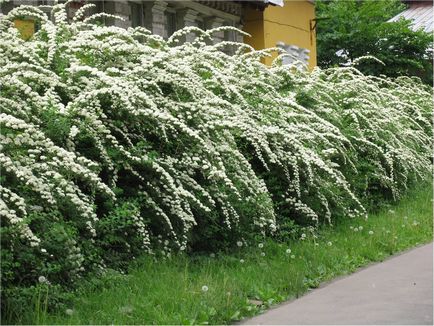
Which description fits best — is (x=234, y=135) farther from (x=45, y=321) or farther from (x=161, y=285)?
(x=45, y=321)

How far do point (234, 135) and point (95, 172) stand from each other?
192 centimetres

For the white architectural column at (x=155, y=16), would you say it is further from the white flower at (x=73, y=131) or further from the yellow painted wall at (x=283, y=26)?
the white flower at (x=73, y=131)

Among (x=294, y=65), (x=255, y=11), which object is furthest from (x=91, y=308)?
(x=255, y=11)

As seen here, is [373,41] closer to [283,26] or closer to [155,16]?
[283,26]

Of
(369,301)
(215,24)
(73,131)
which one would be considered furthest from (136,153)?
(215,24)

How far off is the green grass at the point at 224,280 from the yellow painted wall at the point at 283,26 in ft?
34.7

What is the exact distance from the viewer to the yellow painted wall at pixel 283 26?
18.1 meters

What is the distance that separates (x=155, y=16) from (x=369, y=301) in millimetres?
9661

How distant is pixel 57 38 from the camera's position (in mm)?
6398

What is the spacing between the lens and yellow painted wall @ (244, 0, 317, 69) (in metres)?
18.1

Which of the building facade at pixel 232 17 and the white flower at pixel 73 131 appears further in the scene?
the building facade at pixel 232 17

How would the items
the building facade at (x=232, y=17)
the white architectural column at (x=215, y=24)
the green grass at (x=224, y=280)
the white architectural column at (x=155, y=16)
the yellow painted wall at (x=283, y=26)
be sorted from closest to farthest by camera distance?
the green grass at (x=224, y=280) → the building facade at (x=232, y=17) → the white architectural column at (x=155, y=16) → the white architectural column at (x=215, y=24) → the yellow painted wall at (x=283, y=26)

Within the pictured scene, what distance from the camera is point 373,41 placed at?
2742 centimetres

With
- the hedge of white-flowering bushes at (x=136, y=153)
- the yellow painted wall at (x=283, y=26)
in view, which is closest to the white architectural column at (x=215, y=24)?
the yellow painted wall at (x=283, y=26)
